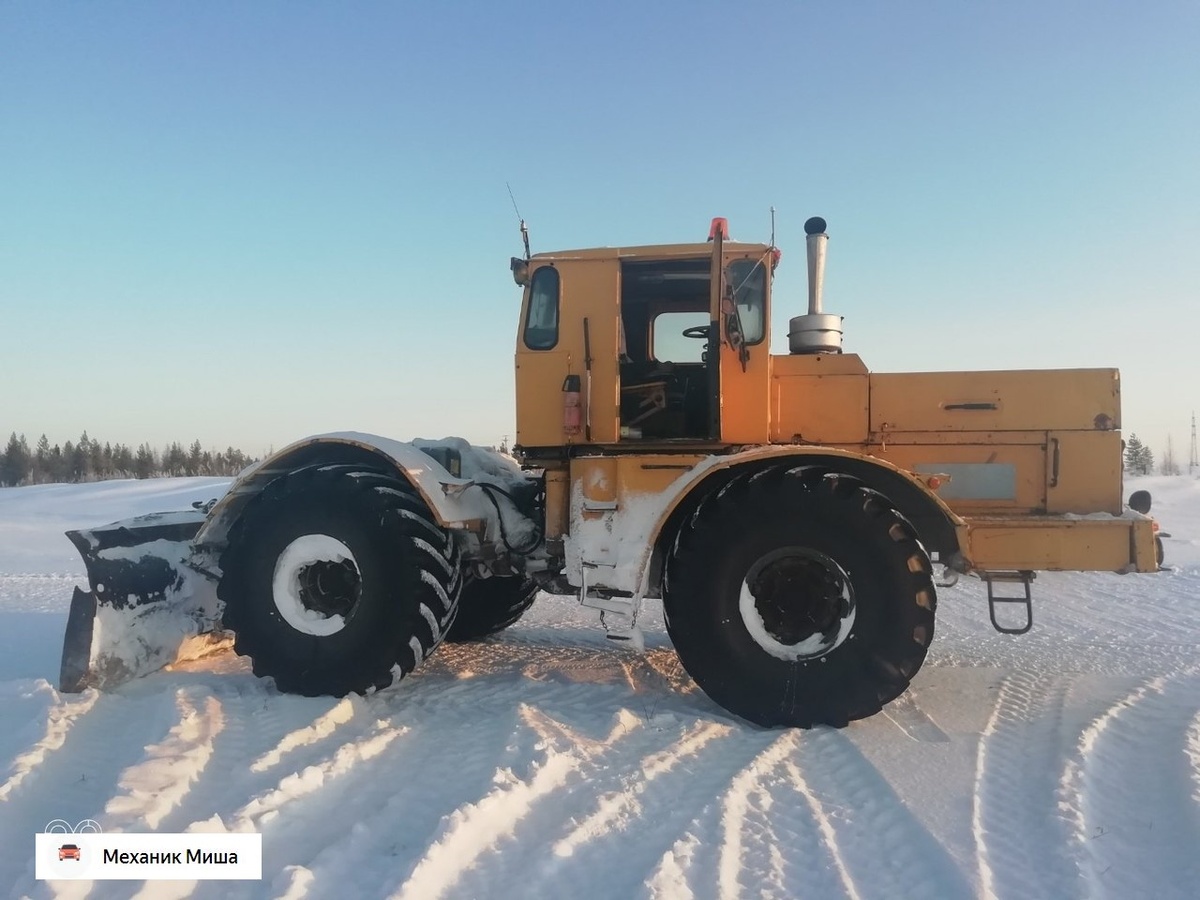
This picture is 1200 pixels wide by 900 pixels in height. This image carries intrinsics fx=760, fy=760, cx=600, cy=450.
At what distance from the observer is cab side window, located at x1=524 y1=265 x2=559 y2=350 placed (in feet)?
15.5

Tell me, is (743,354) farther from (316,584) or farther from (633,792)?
(316,584)

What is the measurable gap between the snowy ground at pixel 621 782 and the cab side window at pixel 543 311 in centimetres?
213

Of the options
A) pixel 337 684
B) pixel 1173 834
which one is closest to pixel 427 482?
pixel 337 684

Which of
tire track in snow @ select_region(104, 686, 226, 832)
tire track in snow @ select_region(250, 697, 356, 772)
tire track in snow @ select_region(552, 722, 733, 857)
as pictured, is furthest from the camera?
tire track in snow @ select_region(250, 697, 356, 772)

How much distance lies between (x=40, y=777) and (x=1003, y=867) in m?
3.87

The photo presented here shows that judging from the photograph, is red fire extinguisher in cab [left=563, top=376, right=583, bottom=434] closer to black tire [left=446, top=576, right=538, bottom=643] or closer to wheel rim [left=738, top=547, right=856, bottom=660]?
wheel rim [left=738, top=547, right=856, bottom=660]

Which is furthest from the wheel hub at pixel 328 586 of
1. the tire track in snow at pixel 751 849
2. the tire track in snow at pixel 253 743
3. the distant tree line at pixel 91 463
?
the distant tree line at pixel 91 463

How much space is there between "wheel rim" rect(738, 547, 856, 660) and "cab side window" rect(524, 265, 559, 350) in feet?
6.12

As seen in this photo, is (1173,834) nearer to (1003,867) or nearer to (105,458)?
(1003,867)

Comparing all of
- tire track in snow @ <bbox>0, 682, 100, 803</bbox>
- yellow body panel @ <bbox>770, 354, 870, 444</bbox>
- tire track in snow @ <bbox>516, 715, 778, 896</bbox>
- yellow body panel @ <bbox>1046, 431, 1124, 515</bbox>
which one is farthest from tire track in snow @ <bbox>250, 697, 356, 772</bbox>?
yellow body panel @ <bbox>1046, 431, 1124, 515</bbox>

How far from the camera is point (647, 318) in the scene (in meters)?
5.24

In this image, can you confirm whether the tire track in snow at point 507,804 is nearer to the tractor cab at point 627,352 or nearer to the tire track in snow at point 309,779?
the tire track in snow at point 309,779

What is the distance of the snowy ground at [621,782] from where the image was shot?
2.59 meters

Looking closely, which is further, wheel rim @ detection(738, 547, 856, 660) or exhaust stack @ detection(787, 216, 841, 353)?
exhaust stack @ detection(787, 216, 841, 353)
